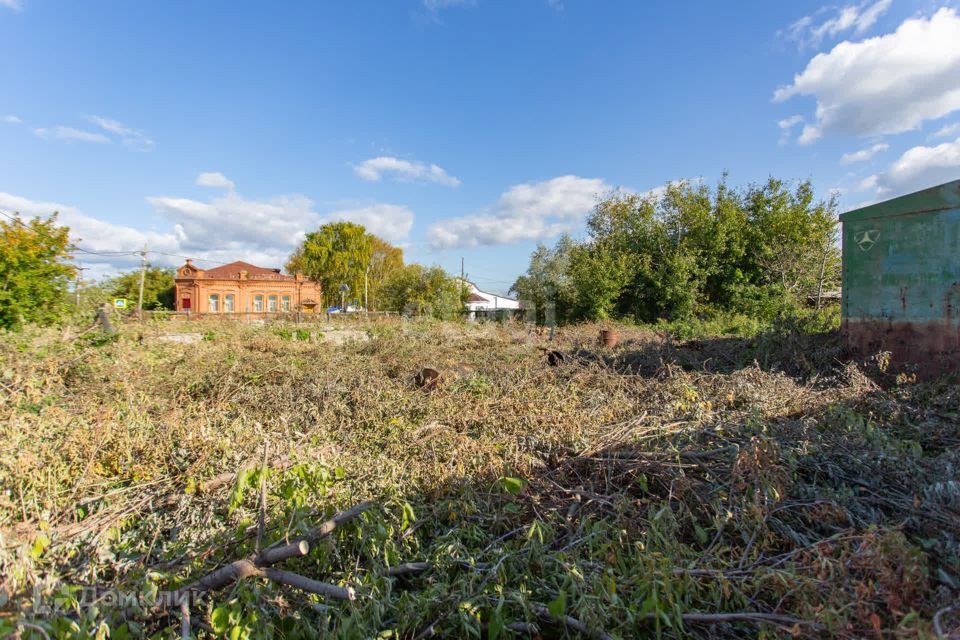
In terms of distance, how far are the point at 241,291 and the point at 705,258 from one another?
119ft

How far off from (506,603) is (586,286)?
20.9m

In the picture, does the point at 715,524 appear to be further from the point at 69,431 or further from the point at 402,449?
the point at 69,431

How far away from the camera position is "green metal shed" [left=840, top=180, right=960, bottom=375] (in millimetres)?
5504

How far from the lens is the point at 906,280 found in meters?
5.86

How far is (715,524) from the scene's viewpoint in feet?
7.71

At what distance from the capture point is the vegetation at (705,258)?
19672 millimetres

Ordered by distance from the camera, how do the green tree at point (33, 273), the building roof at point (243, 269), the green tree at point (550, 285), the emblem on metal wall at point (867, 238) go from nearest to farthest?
the emblem on metal wall at point (867, 238)
the green tree at point (33, 273)
the green tree at point (550, 285)
the building roof at point (243, 269)

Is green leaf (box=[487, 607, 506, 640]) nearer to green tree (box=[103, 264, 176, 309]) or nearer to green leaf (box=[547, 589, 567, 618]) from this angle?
green leaf (box=[547, 589, 567, 618])

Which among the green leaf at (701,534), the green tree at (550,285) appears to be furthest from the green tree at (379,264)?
the green leaf at (701,534)

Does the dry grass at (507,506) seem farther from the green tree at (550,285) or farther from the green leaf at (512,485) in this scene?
the green tree at (550,285)

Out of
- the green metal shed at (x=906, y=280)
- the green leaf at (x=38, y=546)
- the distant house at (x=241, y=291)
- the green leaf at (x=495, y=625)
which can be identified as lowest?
the green leaf at (x=495, y=625)

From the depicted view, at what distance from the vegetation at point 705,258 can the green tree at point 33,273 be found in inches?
725

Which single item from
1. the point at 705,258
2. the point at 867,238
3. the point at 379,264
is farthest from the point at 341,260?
the point at 867,238

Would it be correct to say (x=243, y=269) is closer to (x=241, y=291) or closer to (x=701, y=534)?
(x=241, y=291)
